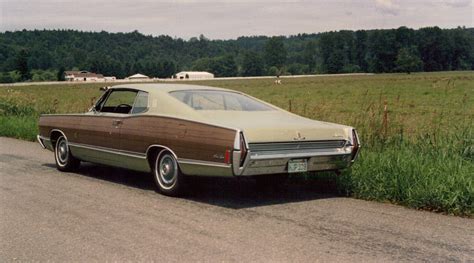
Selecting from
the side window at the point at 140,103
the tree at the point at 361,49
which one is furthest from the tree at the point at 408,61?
the side window at the point at 140,103

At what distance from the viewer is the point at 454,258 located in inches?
167

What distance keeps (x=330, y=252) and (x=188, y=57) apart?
193 meters

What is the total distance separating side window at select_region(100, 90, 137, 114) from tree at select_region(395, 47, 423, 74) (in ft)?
369

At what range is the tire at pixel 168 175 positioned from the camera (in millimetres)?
6465

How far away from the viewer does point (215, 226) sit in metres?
5.21

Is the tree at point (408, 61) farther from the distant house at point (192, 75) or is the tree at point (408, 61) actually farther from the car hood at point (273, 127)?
the car hood at point (273, 127)

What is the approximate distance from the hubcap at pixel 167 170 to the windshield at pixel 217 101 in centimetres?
71

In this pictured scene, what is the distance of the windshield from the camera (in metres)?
6.76

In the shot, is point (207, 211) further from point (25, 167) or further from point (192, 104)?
point (25, 167)

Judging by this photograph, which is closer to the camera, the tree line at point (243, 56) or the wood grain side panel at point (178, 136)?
the wood grain side panel at point (178, 136)

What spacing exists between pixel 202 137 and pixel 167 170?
874 millimetres

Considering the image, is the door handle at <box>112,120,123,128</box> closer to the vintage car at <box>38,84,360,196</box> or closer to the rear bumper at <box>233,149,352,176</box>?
the vintage car at <box>38,84,360,196</box>

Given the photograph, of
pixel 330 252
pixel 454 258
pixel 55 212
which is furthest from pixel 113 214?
pixel 454 258

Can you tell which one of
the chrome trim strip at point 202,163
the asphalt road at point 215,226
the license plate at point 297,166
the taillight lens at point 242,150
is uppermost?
the taillight lens at point 242,150
